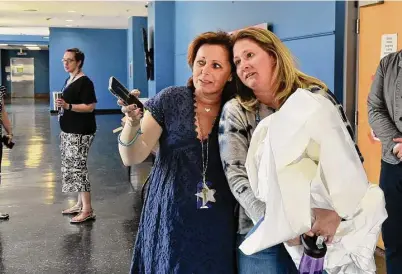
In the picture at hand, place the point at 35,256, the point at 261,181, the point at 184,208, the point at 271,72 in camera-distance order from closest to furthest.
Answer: the point at 261,181 < the point at 271,72 < the point at 184,208 < the point at 35,256

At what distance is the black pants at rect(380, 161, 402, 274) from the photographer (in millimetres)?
2527

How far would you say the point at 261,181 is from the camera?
134 cm

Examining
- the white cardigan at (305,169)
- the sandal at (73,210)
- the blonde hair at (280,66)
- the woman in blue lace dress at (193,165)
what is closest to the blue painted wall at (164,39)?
the sandal at (73,210)

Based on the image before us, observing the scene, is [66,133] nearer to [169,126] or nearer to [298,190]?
[169,126]

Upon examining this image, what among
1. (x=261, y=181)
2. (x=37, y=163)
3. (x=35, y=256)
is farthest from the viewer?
(x=37, y=163)

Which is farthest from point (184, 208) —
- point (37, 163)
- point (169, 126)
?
point (37, 163)

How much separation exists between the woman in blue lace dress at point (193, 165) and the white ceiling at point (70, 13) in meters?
9.68

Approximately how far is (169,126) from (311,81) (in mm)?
462

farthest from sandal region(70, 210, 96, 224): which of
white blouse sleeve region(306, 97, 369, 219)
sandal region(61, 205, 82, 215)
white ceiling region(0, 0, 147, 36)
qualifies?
white ceiling region(0, 0, 147, 36)

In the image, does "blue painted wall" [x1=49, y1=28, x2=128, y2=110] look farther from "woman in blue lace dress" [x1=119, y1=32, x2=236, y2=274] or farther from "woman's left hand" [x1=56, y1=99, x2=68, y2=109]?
"woman in blue lace dress" [x1=119, y1=32, x2=236, y2=274]

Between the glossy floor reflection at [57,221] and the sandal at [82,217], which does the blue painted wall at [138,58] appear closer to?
the glossy floor reflection at [57,221]

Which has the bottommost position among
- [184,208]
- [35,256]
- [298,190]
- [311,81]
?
[35,256]

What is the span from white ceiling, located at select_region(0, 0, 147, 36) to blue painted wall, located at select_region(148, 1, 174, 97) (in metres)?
1.74

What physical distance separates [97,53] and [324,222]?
17.3 m
